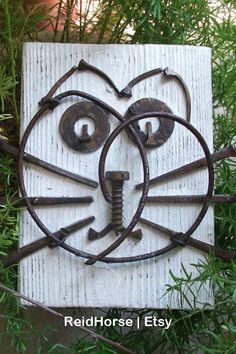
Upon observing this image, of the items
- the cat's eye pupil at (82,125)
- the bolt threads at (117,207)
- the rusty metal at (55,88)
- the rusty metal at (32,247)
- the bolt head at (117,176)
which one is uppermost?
the rusty metal at (55,88)

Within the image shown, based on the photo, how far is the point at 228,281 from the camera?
0.61 metres

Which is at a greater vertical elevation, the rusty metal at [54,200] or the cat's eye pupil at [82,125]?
the cat's eye pupil at [82,125]

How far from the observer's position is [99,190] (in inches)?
26.4

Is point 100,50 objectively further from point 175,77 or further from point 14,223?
point 14,223

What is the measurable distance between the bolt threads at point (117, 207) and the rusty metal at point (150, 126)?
70 mm

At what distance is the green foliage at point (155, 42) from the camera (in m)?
0.65

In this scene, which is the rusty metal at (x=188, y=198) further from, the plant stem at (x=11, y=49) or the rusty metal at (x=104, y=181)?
the plant stem at (x=11, y=49)

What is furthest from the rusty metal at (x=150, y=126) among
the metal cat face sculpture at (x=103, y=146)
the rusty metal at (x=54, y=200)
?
the rusty metal at (x=54, y=200)

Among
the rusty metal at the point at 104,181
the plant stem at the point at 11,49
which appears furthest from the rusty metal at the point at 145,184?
the plant stem at the point at 11,49

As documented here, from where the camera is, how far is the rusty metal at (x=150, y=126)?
670 mm

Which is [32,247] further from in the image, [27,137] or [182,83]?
[182,83]

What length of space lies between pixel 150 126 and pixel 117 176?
80 mm

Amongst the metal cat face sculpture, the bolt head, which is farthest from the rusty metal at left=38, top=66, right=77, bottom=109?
the bolt head

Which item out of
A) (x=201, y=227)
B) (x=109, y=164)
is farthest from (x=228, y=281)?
(x=109, y=164)
